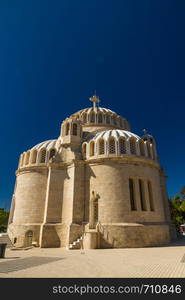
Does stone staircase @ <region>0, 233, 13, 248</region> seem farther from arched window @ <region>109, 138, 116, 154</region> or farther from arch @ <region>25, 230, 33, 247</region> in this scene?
arched window @ <region>109, 138, 116, 154</region>

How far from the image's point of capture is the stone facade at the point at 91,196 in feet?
62.5

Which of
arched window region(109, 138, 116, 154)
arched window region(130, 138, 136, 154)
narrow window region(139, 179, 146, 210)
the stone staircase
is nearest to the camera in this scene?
narrow window region(139, 179, 146, 210)

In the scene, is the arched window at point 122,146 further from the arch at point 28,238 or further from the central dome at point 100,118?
the arch at point 28,238

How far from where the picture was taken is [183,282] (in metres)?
6.99

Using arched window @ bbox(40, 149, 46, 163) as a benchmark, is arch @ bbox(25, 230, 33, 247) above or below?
below

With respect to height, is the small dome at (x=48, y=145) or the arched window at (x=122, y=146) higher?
the small dome at (x=48, y=145)

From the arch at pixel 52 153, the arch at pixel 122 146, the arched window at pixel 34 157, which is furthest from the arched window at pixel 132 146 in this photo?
the arched window at pixel 34 157

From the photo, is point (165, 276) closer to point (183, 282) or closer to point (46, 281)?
point (183, 282)

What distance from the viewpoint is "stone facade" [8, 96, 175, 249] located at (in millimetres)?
19047

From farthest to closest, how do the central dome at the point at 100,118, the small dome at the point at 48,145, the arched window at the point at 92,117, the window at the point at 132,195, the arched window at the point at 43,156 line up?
1. the arched window at the point at 92,117
2. the central dome at the point at 100,118
3. the small dome at the point at 48,145
4. the arched window at the point at 43,156
5. the window at the point at 132,195

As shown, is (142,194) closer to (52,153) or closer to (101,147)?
(101,147)

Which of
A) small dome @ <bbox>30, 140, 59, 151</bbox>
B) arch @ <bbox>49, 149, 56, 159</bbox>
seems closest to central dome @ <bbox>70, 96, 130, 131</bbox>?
small dome @ <bbox>30, 140, 59, 151</bbox>

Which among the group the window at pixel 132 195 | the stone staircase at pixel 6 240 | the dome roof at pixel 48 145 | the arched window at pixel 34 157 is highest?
the dome roof at pixel 48 145

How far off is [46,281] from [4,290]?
1649 mm
